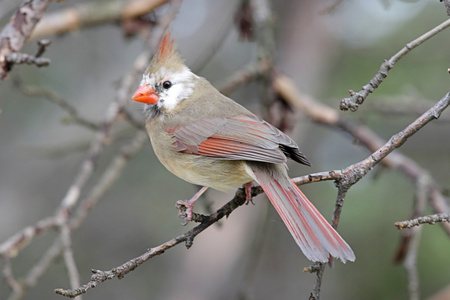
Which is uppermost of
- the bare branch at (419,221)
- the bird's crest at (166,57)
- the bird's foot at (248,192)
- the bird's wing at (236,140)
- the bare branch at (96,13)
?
the bare branch at (96,13)

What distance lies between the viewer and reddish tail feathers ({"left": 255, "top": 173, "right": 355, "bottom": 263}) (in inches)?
86.6

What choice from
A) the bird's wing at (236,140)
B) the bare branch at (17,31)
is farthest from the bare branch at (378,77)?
the bare branch at (17,31)

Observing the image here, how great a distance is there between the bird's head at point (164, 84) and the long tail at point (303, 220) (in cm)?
100

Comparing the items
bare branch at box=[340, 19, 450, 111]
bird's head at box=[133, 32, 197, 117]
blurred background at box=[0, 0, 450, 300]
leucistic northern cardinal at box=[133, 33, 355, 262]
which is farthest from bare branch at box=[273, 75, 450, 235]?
bare branch at box=[340, 19, 450, 111]

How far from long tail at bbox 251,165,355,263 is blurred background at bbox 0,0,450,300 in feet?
6.88

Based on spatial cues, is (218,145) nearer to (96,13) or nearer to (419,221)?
(419,221)

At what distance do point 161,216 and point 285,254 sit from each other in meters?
1.43

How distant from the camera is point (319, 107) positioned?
4.36 meters

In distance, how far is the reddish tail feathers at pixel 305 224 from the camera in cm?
220

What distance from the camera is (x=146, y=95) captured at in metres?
3.64

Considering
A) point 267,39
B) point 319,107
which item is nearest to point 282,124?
point 319,107

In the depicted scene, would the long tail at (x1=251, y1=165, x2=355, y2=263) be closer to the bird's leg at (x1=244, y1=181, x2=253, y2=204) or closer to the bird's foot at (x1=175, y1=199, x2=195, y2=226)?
the bird's leg at (x1=244, y1=181, x2=253, y2=204)

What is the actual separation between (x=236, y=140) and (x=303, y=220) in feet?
2.60

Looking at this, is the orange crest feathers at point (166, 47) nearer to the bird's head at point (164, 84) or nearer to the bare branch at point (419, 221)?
the bird's head at point (164, 84)
